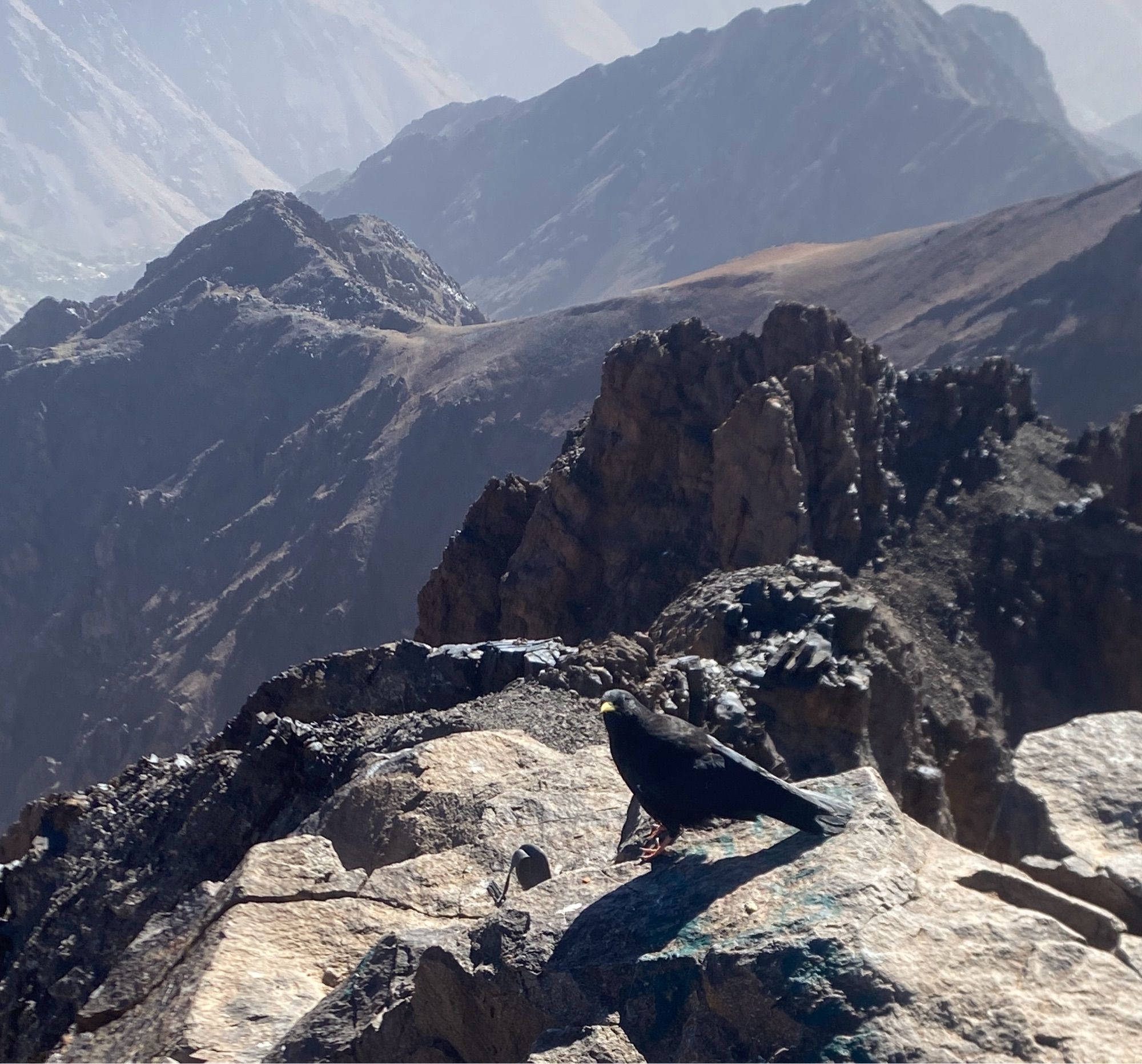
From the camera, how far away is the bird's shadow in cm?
414

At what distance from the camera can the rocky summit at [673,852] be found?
3758mm

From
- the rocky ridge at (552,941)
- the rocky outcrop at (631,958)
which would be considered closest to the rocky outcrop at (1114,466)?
the rocky ridge at (552,941)

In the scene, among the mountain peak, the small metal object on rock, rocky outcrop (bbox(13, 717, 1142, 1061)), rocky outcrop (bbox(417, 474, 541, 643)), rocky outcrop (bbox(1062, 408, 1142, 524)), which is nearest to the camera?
rocky outcrop (bbox(13, 717, 1142, 1061))

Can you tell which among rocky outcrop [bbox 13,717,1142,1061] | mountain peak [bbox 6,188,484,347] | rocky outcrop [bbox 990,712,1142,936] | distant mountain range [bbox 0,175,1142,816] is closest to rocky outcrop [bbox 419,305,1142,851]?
rocky outcrop [bbox 990,712,1142,936]

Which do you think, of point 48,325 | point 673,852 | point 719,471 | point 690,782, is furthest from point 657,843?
point 48,325

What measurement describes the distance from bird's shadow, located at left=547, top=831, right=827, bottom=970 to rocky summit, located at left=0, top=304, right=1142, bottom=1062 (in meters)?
0.01

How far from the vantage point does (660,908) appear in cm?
433

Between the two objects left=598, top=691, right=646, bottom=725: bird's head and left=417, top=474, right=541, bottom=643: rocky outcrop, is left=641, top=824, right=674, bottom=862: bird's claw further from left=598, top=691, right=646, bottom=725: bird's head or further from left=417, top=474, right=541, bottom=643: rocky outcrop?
left=417, top=474, right=541, bottom=643: rocky outcrop

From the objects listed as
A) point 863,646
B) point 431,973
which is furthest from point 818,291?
point 431,973

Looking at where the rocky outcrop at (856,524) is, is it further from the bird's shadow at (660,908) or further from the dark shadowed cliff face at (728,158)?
the dark shadowed cliff face at (728,158)

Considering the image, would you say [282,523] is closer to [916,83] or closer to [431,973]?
[431,973]

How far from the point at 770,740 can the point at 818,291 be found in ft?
180

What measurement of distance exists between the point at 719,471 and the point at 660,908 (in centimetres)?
1835

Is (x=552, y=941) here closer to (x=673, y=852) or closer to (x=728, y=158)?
(x=673, y=852)
